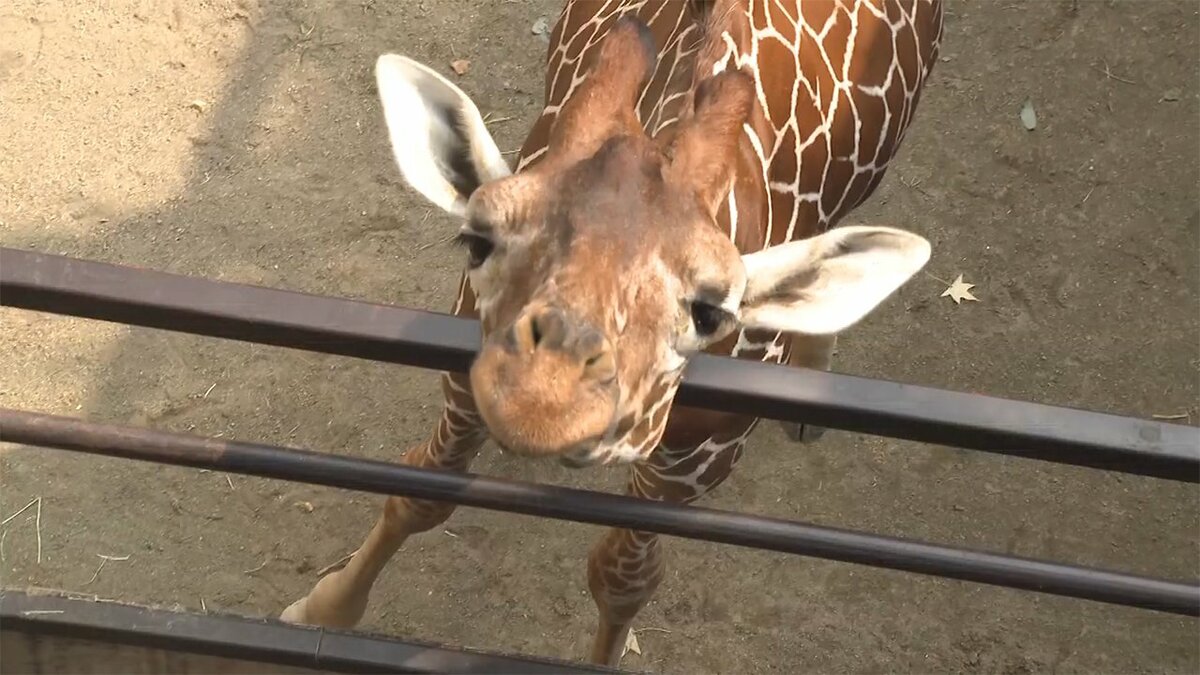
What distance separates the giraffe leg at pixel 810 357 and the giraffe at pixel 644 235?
2.81 ft

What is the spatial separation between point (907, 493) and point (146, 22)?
3.92 metres

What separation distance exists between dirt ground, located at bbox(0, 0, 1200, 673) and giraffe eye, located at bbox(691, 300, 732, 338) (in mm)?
1892

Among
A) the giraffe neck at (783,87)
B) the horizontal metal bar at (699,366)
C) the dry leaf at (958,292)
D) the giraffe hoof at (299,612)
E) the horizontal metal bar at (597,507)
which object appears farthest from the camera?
the dry leaf at (958,292)

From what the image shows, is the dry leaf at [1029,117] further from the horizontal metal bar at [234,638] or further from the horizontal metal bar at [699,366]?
the horizontal metal bar at [234,638]

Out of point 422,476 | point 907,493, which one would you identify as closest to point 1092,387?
point 907,493

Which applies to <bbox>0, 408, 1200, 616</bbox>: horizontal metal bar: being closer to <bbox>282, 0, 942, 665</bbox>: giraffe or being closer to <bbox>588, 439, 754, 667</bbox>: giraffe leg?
<bbox>282, 0, 942, 665</bbox>: giraffe

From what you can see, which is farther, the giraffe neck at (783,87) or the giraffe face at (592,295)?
the giraffe neck at (783,87)

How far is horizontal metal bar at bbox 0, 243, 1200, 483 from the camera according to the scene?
168 centimetres

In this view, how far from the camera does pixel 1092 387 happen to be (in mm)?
4430

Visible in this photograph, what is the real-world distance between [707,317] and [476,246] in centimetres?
48

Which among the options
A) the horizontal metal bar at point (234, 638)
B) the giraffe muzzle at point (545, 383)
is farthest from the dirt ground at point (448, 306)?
the giraffe muzzle at point (545, 383)

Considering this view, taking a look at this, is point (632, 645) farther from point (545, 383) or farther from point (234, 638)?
point (545, 383)

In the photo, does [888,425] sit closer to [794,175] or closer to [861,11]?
[794,175]

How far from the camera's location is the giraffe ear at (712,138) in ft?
6.97
